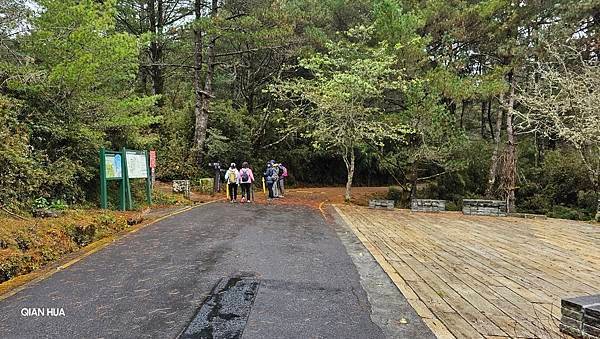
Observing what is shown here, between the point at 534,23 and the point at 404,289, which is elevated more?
the point at 534,23

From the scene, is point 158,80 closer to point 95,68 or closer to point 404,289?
point 95,68

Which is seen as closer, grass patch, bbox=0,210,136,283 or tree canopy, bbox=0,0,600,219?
grass patch, bbox=0,210,136,283

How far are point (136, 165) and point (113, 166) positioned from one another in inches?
47.4

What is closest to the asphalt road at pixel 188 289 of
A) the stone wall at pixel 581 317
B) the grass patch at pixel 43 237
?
the grass patch at pixel 43 237

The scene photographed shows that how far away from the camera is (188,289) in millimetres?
4867

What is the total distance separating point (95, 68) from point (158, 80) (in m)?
16.1

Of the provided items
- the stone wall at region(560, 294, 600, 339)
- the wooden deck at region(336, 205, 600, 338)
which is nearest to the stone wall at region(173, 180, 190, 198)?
the wooden deck at region(336, 205, 600, 338)

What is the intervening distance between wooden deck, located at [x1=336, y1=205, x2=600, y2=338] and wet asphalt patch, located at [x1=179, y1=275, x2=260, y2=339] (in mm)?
1757

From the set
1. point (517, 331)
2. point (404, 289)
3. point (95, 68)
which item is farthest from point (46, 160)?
point (517, 331)

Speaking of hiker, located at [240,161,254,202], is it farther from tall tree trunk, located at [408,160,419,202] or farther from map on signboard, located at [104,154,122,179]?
tall tree trunk, located at [408,160,419,202]

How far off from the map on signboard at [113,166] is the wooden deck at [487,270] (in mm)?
6038

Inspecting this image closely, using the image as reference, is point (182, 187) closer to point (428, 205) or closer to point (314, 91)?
point (314, 91)

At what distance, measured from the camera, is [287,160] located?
27.9 metres

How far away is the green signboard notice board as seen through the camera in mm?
10508
